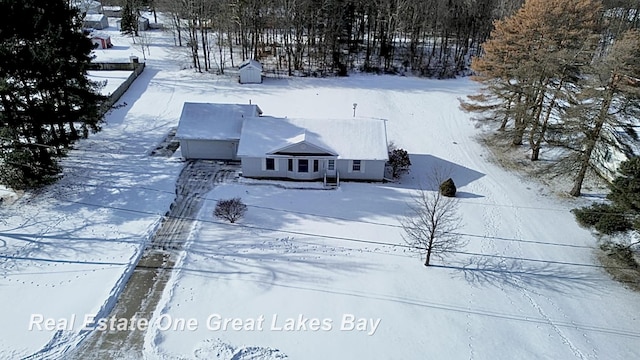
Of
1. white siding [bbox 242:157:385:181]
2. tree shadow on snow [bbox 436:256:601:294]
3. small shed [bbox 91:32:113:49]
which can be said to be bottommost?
tree shadow on snow [bbox 436:256:601:294]

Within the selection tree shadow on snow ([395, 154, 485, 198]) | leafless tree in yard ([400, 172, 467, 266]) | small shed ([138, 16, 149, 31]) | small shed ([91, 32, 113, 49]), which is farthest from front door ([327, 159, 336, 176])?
small shed ([138, 16, 149, 31])

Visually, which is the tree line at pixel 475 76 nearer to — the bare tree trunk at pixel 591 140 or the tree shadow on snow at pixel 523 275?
the bare tree trunk at pixel 591 140

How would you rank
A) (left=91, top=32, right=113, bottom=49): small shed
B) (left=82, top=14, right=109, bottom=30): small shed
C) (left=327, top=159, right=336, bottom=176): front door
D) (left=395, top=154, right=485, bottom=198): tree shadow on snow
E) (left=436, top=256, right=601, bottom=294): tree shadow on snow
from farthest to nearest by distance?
(left=82, top=14, right=109, bottom=30): small shed, (left=91, top=32, right=113, bottom=49): small shed, (left=395, top=154, right=485, bottom=198): tree shadow on snow, (left=327, top=159, right=336, bottom=176): front door, (left=436, top=256, right=601, bottom=294): tree shadow on snow

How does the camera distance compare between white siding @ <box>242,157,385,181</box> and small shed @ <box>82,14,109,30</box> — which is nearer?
white siding @ <box>242,157,385,181</box>

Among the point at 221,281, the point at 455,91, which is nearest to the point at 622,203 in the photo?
the point at 221,281

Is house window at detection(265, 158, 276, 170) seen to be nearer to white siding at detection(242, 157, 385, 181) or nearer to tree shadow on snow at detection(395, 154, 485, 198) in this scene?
white siding at detection(242, 157, 385, 181)

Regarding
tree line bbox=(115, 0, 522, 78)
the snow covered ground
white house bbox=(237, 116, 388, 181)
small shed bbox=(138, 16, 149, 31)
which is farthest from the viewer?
small shed bbox=(138, 16, 149, 31)

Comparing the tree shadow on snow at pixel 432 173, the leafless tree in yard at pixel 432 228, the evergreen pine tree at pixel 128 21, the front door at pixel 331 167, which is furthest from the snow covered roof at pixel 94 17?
the leafless tree in yard at pixel 432 228
